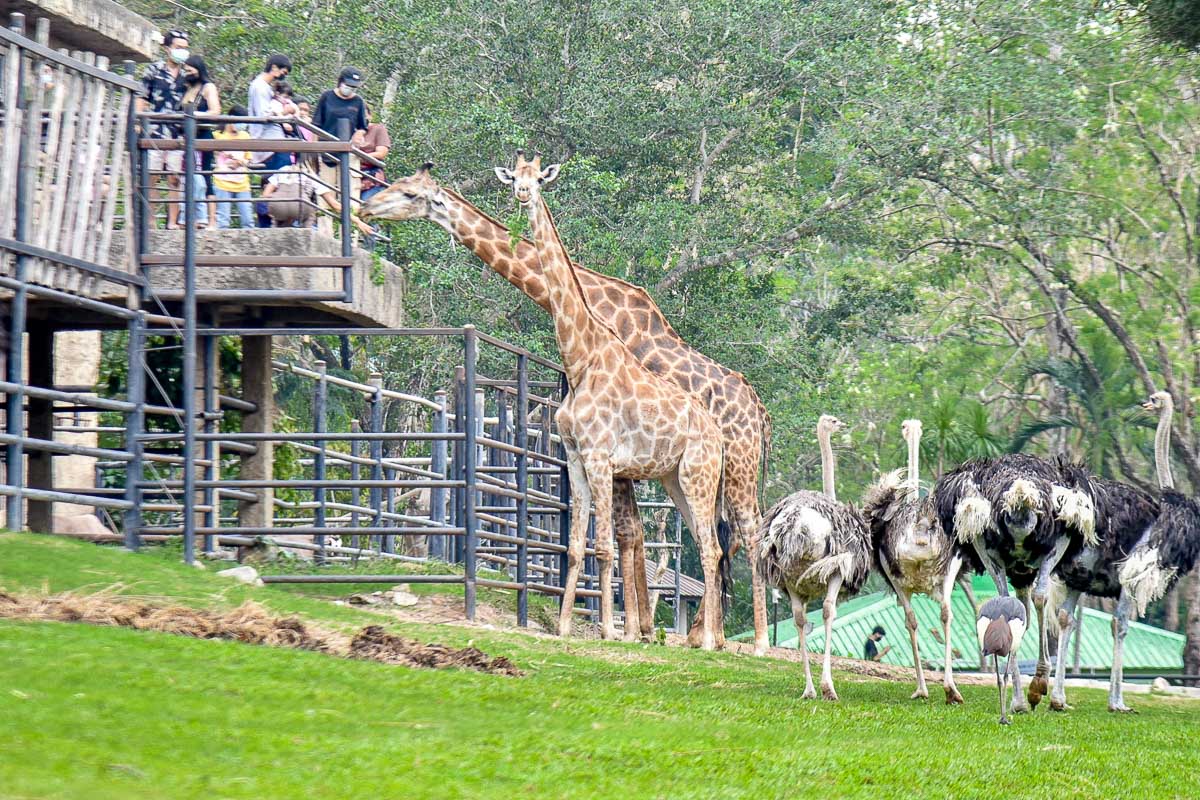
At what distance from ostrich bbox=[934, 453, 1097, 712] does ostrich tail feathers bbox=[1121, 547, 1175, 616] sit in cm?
97

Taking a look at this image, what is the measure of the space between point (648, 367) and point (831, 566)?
22.5ft

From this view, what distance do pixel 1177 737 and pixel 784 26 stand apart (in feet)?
67.2

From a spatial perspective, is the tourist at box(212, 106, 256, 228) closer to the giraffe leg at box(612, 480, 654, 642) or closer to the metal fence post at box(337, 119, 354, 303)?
the metal fence post at box(337, 119, 354, 303)

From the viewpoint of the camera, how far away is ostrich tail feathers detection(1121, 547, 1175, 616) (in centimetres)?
1402

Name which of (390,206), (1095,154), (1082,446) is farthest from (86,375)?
(1082,446)

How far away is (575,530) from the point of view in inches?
667

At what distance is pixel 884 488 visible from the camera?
14023 mm

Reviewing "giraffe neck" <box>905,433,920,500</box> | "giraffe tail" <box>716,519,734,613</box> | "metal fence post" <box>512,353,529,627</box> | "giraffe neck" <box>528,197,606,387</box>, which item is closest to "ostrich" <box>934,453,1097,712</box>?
"giraffe neck" <box>905,433,920,500</box>

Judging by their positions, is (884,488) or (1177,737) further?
(884,488)

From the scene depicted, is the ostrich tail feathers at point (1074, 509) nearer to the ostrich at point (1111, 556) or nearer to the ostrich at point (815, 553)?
the ostrich at point (1111, 556)

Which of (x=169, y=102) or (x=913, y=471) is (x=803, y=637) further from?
(x=169, y=102)

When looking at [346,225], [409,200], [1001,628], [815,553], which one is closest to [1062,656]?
[815,553]

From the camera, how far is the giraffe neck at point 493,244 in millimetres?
17658

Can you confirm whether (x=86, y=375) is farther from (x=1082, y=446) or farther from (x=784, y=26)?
(x=1082, y=446)
